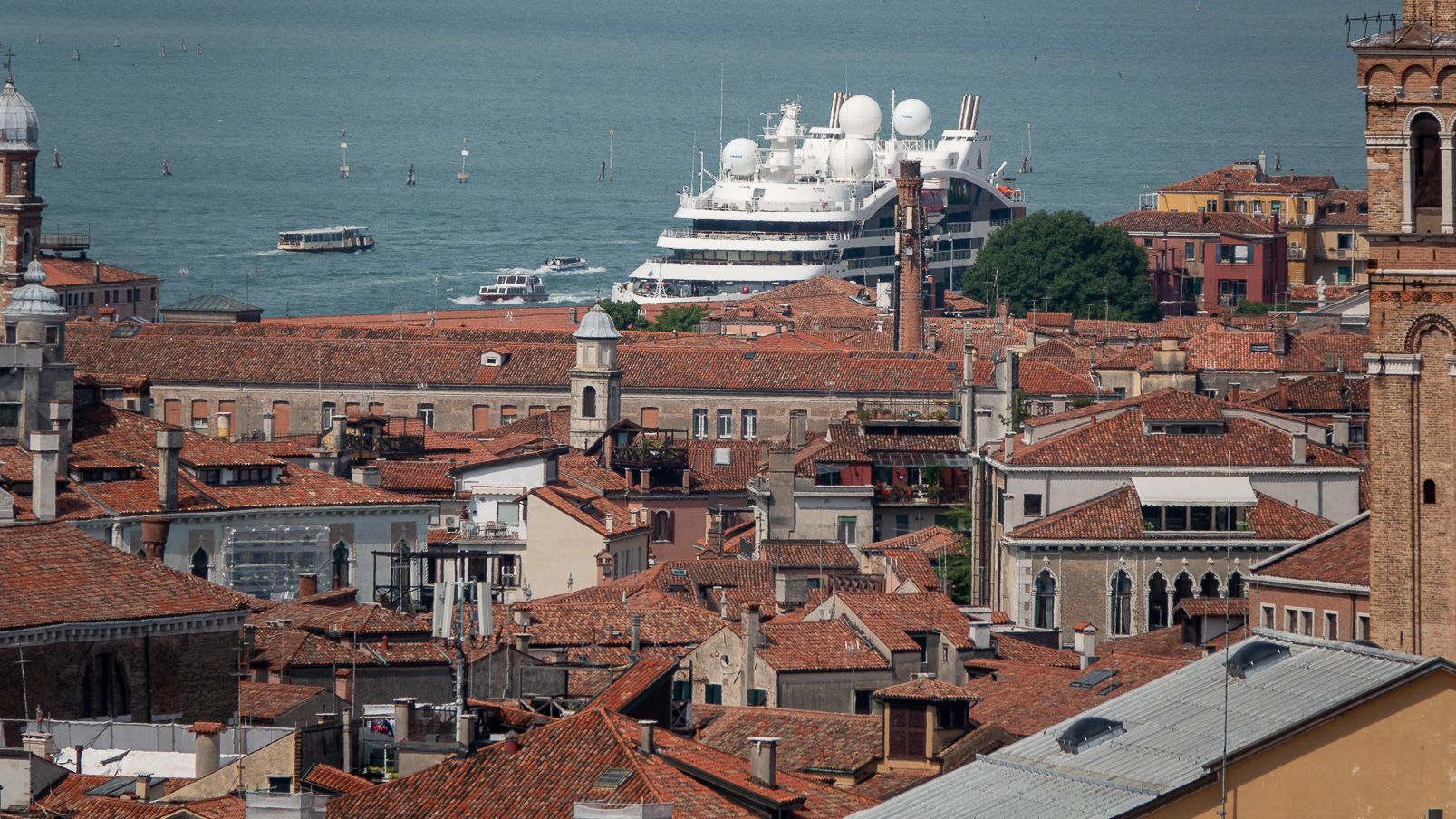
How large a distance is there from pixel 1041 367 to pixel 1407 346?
51.6 meters

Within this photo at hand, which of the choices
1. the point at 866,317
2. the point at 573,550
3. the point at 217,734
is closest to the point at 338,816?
the point at 217,734

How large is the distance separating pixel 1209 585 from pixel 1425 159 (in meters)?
16.9

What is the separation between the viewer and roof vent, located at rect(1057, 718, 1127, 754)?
19.0 meters

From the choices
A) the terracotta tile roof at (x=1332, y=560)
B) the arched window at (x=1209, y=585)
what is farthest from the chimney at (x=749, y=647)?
the arched window at (x=1209, y=585)

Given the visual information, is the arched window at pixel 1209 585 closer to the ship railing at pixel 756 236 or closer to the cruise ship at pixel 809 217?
the cruise ship at pixel 809 217

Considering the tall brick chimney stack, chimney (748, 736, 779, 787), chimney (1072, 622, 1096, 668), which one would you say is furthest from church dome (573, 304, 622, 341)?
chimney (748, 736, 779, 787)

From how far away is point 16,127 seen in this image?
338 ft

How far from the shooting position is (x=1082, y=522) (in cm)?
4934

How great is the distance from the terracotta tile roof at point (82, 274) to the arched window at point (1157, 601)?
245 feet

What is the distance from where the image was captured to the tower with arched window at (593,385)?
81562mm

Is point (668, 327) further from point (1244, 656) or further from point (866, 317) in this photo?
point (1244, 656)

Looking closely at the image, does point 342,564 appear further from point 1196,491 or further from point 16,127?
point 16,127

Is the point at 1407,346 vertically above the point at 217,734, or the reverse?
the point at 1407,346

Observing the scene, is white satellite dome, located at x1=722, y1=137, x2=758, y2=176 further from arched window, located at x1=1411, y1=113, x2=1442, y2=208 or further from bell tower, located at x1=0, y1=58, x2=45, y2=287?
arched window, located at x1=1411, y1=113, x2=1442, y2=208
